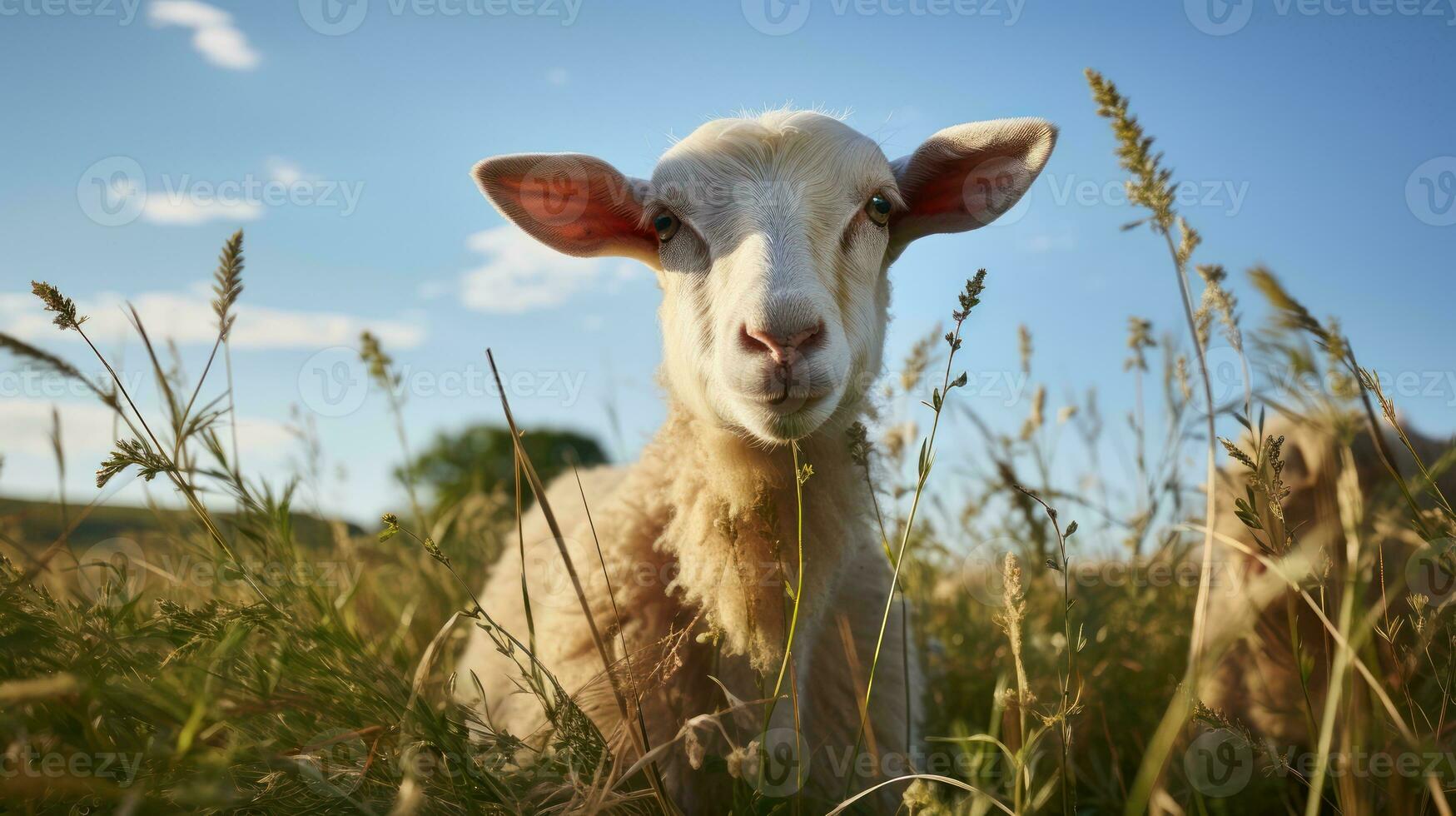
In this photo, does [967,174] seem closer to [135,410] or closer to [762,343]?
[762,343]

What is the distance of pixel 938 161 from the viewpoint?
10.6 feet

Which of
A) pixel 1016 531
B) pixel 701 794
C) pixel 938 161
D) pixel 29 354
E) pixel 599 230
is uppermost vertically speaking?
pixel 938 161

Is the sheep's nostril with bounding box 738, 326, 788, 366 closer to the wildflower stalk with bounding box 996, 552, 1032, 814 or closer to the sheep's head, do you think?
the sheep's head

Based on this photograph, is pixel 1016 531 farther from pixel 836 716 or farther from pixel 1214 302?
pixel 1214 302

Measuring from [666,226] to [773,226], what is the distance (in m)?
0.51

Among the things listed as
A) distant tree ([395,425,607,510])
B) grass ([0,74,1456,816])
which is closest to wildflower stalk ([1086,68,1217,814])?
grass ([0,74,1456,816])

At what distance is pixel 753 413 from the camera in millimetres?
2379

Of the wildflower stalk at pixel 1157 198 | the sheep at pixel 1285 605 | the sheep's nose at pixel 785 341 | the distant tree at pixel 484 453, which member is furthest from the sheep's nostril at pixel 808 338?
the distant tree at pixel 484 453

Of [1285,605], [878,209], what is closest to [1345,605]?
[878,209]

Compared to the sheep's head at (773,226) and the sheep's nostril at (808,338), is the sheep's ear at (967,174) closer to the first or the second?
the sheep's head at (773,226)

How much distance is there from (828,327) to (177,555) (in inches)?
116

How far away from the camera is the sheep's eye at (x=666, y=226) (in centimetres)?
296

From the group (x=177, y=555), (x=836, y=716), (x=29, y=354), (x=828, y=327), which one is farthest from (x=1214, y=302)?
(x=177, y=555)

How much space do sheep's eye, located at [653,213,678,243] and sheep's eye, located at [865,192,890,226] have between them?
0.69 m
